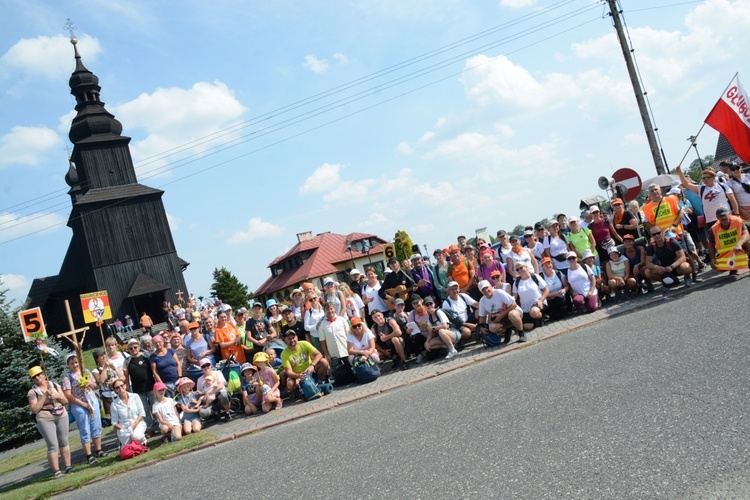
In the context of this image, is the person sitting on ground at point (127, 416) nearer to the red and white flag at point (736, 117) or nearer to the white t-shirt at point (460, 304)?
the white t-shirt at point (460, 304)

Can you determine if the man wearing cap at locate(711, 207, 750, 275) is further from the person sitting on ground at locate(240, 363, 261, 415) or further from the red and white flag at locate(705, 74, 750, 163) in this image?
the person sitting on ground at locate(240, 363, 261, 415)

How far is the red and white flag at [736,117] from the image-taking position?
1245 centimetres

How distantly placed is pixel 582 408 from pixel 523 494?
183 centimetres

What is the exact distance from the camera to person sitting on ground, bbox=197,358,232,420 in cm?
1067

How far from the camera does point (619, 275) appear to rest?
1170 centimetres

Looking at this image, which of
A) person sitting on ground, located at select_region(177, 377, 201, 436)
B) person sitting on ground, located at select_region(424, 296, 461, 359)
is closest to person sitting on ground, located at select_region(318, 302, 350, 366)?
person sitting on ground, located at select_region(424, 296, 461, 359)

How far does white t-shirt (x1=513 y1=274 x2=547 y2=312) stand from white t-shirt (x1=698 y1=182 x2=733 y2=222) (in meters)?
3.62

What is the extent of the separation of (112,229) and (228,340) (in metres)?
37.2

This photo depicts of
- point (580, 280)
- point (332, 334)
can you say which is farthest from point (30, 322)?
point (580, 280)

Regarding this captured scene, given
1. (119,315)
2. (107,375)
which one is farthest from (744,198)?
(119,315)

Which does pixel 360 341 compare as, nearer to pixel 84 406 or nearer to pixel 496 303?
pixel 496 303

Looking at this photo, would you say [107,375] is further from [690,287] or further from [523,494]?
[690,287]

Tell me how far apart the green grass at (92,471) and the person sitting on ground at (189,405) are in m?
0.25

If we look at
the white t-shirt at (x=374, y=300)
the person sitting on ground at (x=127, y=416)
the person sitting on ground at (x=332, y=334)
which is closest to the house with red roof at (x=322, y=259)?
the white t-shirt at (x=374, y=300)
